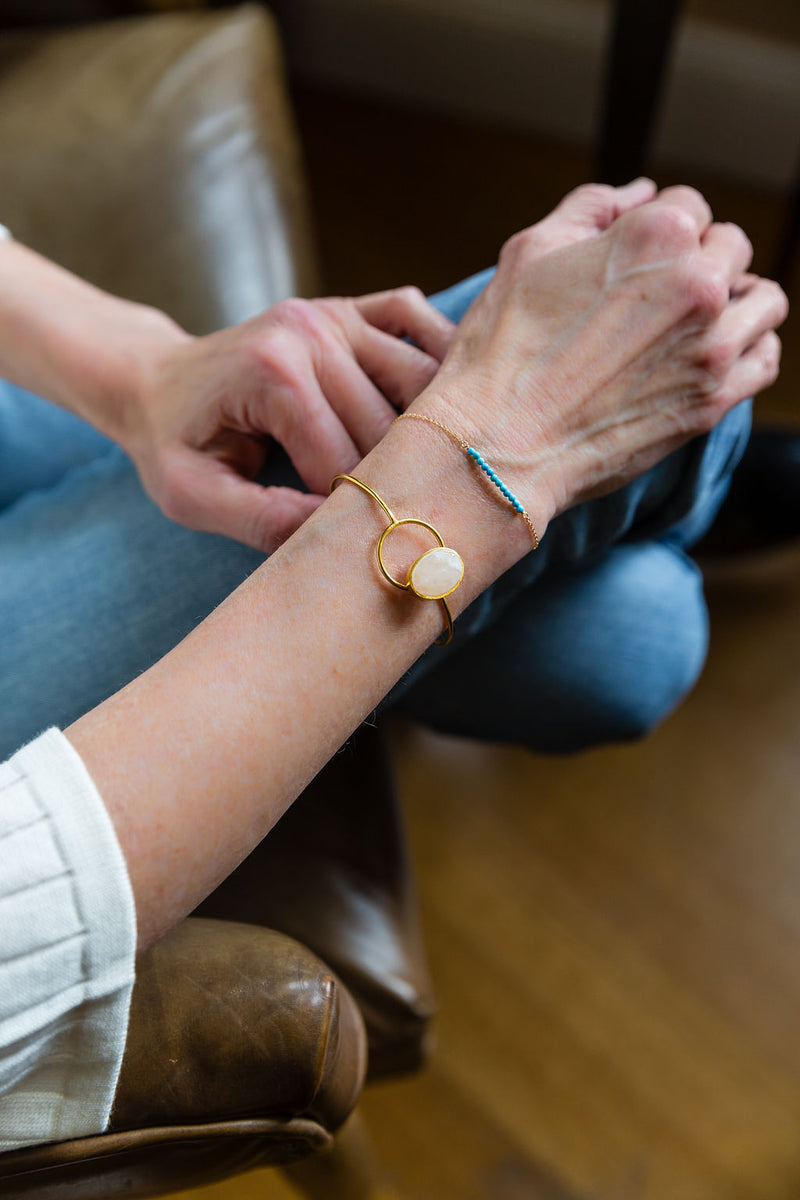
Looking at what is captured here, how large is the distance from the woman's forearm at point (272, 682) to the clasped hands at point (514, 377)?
0.05m

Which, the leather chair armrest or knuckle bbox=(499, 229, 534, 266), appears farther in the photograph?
the leather chair armrest

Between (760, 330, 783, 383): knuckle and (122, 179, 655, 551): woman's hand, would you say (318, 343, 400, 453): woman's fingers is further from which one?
(760, 330, 783, 383): knuckle

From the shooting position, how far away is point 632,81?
122 cm

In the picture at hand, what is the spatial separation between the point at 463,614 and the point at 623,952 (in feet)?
1.93

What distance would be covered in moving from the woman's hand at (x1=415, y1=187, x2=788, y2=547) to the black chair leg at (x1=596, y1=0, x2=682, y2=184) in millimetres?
758

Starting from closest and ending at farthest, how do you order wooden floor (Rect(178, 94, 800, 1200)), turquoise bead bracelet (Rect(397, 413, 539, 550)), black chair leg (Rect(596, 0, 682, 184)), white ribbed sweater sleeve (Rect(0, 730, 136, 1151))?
white ribbed sweater sleeve (Rect(0, 730, 136, 1151))
turquoise bead bracelet (Rect(397, 413, 539, 550))
wooden floor (Rect(178, 94, 800, 1200))
black chair leg (Rect(596, 0, 682, 184))

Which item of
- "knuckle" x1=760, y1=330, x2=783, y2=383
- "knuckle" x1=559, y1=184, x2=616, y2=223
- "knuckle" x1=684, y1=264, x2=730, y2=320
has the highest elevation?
"knuckle" x1=559, y1=184, x2=616, y2=223

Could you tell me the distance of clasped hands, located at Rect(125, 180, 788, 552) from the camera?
0.52m

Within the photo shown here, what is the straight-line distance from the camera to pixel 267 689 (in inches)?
16.8

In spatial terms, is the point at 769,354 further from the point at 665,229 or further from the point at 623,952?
the point at 623,952

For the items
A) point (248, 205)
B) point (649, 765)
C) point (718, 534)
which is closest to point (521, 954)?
point (649, 765)

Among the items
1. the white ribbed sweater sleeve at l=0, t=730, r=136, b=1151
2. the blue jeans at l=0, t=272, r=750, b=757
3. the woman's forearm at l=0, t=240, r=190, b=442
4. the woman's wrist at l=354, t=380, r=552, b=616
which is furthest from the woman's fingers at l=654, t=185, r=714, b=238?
the white ribbed sweater sleeve at l=0, t=730, r=136, b=1151

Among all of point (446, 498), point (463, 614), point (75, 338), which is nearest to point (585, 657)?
point (463, 614)

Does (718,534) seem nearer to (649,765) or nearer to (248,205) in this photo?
(649,765)
